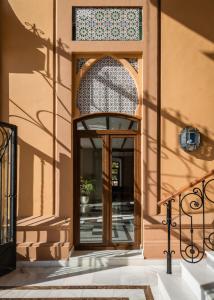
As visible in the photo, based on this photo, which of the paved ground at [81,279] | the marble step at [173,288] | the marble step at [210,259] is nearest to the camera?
the marble step at [173,288]

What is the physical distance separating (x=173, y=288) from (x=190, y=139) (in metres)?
2.25

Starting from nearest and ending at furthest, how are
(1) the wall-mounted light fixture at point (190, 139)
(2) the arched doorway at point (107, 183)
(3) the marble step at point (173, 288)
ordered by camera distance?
(3) the marble step at point (173, 288) < (1) the wall-mounted light fixture at point (190, 139) < (2) the arched doorway at point (107, 183)

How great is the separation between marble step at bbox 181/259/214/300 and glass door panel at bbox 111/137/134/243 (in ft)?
5.18

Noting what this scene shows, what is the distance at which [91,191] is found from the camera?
5883 mm

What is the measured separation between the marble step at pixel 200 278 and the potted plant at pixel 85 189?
1932mm

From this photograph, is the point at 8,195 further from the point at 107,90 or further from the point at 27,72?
the point at 107,90

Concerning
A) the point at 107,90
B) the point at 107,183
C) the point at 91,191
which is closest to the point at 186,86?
the point at 107,90

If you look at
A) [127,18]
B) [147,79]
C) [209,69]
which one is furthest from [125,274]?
[127,18]

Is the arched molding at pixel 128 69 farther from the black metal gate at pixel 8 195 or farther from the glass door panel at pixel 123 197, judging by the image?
the black metal gate at pixel 8 195

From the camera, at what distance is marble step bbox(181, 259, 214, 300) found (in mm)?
3492

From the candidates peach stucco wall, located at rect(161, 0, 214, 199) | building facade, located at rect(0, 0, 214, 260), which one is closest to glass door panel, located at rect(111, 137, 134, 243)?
building facade, located at rect(0, 0, 214, 260)

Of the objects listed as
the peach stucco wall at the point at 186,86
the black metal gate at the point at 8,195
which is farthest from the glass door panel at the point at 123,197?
the black metal gate at the point at 8,195

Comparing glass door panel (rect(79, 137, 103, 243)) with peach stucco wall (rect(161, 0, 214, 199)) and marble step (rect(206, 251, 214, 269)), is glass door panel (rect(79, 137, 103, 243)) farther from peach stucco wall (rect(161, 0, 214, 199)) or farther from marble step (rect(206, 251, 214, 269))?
marble step (rect(206, 251, 214, 269))

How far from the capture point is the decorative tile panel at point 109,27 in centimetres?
571
